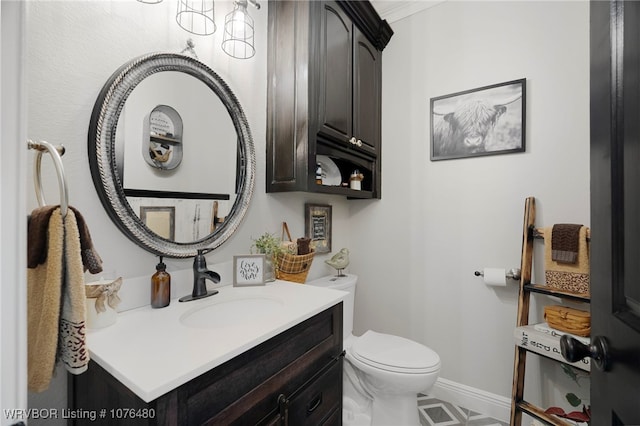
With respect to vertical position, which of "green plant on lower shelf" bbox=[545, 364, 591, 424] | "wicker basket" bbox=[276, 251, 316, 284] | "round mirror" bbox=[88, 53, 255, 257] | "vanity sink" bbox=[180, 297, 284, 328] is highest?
"round mirror" bbox=[88, 53, 255, 257]

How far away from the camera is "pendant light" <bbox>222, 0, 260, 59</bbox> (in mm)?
1272

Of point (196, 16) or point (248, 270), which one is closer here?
point (196, 16)

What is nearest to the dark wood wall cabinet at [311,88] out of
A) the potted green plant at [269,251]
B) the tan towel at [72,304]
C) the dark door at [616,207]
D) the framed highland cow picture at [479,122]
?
the potted green plant at [269,251]

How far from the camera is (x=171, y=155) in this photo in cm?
114

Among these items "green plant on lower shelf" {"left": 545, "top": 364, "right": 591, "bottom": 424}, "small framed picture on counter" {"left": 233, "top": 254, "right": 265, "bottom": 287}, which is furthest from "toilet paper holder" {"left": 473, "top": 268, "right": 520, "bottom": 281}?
"small framed picture on counter" {"left": 233, "top": 254, "right": 265, "bottom": 287}

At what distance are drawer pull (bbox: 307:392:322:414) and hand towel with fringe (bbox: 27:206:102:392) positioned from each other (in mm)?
723

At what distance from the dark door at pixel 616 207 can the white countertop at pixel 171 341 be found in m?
0.73

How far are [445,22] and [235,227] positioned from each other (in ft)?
6.18

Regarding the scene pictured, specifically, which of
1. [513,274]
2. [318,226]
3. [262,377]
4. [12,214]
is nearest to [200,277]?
[262,377]

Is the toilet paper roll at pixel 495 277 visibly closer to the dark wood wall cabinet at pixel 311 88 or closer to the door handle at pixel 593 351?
the dark wood wall cabinet at pixel 311 88

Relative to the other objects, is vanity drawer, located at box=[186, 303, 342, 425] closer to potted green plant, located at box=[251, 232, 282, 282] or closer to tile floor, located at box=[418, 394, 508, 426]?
potted green plant, located at box=[251, 232, 282, 282]

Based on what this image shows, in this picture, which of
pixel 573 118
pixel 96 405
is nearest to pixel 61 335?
pixel 96 405

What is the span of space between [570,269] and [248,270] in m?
1.55

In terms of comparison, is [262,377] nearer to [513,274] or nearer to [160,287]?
[160,287]
